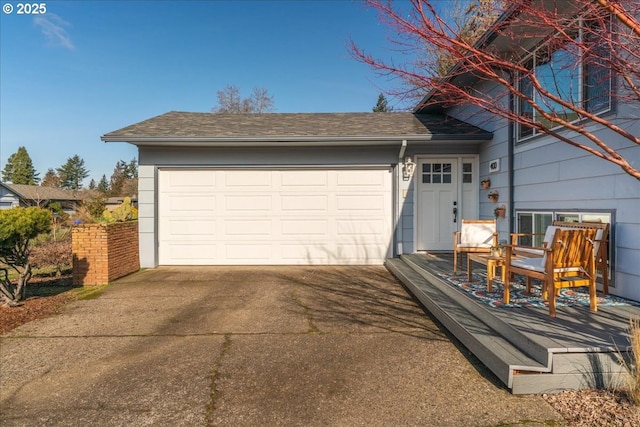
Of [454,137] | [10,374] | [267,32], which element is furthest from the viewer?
[267,32]

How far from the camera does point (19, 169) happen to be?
49406 mm

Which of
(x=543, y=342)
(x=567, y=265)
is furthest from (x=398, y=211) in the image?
(x=543, y=342)

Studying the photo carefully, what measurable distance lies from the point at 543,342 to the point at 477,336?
61cm

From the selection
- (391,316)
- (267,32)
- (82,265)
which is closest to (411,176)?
(391,316)

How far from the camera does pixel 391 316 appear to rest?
4469 mm

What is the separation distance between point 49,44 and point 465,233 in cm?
1083

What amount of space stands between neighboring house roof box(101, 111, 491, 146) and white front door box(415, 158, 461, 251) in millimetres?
785

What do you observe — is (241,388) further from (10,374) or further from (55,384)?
(10,374)

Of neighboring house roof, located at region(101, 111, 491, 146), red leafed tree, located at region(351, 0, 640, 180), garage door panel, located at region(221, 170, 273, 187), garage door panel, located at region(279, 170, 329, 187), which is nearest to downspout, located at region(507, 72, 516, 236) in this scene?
neighboring house roof, located at region(101, 111, 491, 146)

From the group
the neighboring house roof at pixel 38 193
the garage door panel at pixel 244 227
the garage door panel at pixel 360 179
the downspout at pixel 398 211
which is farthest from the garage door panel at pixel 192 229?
the neighboring house roof at pixel 38 193

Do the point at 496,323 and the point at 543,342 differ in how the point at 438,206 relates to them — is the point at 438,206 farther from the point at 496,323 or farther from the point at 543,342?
the point at 543,342

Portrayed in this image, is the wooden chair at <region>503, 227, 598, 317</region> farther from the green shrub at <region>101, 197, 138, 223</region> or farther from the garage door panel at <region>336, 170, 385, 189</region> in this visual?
the green shrub at <region>101, 197, 138, 223</region>

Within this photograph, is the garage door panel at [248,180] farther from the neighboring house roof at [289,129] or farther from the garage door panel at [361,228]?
the garage door panel at [361,228]

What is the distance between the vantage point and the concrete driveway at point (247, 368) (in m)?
2.37
